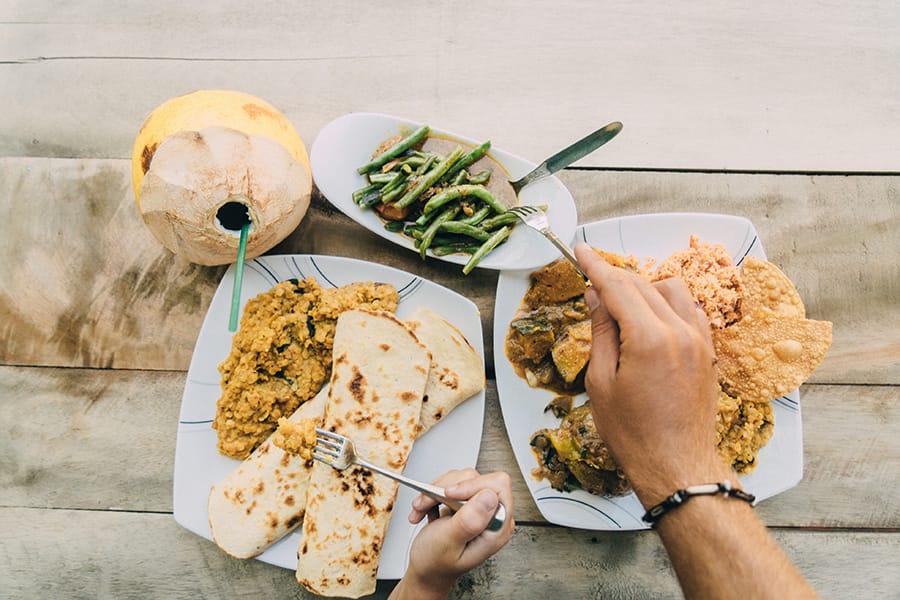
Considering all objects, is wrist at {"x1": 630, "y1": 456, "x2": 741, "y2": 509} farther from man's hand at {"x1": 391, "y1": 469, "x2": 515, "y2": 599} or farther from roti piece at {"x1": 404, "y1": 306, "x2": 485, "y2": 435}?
roti piece at {"x1": 404, "y1": 306, "x2": 485, "y2": 435}

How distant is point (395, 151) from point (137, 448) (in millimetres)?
1670

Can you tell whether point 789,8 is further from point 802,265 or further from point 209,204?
point 209,204

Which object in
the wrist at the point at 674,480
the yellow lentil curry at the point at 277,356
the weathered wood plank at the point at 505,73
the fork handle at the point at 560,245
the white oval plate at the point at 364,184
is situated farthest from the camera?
the weathered wood plank at the point at 505,73

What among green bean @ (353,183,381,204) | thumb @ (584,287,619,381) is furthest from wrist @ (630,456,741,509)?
green bean @ (353,183,381,204)

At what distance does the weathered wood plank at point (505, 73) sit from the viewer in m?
2.68

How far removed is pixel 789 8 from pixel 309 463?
2860 millimetres

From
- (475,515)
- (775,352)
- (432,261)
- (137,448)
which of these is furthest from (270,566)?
(775,352)

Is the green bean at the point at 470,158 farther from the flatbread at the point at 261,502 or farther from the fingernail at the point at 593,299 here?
the flatbread at the point at 261,502

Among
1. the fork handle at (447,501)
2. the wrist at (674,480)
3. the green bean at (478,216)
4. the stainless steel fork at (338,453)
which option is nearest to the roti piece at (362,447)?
the stainless steel fork at (338,453)

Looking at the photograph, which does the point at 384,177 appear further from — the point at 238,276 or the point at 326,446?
the point at 326,446

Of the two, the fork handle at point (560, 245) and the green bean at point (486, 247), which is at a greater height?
the fork handle at point (560, 245)

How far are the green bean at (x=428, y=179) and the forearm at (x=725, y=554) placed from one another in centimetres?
144

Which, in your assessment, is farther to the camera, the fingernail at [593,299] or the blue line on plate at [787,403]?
the blue line on plate at [787,403]

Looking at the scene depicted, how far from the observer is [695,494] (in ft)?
5.77
